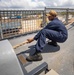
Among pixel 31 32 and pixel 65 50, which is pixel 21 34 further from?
pixel 65 50

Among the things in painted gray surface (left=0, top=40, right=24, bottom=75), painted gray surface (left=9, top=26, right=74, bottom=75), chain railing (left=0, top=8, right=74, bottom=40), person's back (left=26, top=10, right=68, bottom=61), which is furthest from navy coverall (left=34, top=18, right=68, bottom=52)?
chain railing (left=0, top=8, right=74, bottom=40)

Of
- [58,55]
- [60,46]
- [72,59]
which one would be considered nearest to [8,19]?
[60,46]

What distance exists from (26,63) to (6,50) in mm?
1133

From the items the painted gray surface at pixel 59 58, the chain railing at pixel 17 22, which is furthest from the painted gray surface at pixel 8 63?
the chain railing at pixel 17 22

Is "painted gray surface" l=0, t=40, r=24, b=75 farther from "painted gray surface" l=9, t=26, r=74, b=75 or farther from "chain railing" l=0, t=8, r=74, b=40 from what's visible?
"chain railing" l=0, t=8, r=74, b=40

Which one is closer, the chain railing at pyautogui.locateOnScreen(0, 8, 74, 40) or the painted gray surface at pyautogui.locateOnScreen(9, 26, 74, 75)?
the painted gray surface at pyautogui.locateOnScreen(9, 26, 74, 75)

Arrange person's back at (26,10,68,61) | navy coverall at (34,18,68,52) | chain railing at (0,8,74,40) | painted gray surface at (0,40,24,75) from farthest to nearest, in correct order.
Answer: chain railing at (0,8,74,40) < navy coverall at (34,18,68,52) < person's back at (26,10,68,61) < painted gray surface at (0,40,24,75)

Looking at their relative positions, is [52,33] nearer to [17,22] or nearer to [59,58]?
[59,58]

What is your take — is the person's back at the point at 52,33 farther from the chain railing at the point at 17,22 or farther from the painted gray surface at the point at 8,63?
the chain railing at the point at 17,22

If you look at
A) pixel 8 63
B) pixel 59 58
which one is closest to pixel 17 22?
pixel 59 58

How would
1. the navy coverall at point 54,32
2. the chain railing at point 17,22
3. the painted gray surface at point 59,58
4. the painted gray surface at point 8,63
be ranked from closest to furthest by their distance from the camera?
the painted gray surface at point 8,63 < the painted gray surface at point 59,58 < the navy coverall at point 54,32 < the chain railing at point 17,22

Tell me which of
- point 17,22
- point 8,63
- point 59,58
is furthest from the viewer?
point 17,22

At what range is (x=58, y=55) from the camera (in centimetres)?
285

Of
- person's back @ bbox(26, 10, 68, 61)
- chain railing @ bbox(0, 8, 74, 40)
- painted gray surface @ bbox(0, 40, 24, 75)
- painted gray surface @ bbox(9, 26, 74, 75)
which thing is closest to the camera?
painted gray surface @ bbox(0, 40, 24, 75)
